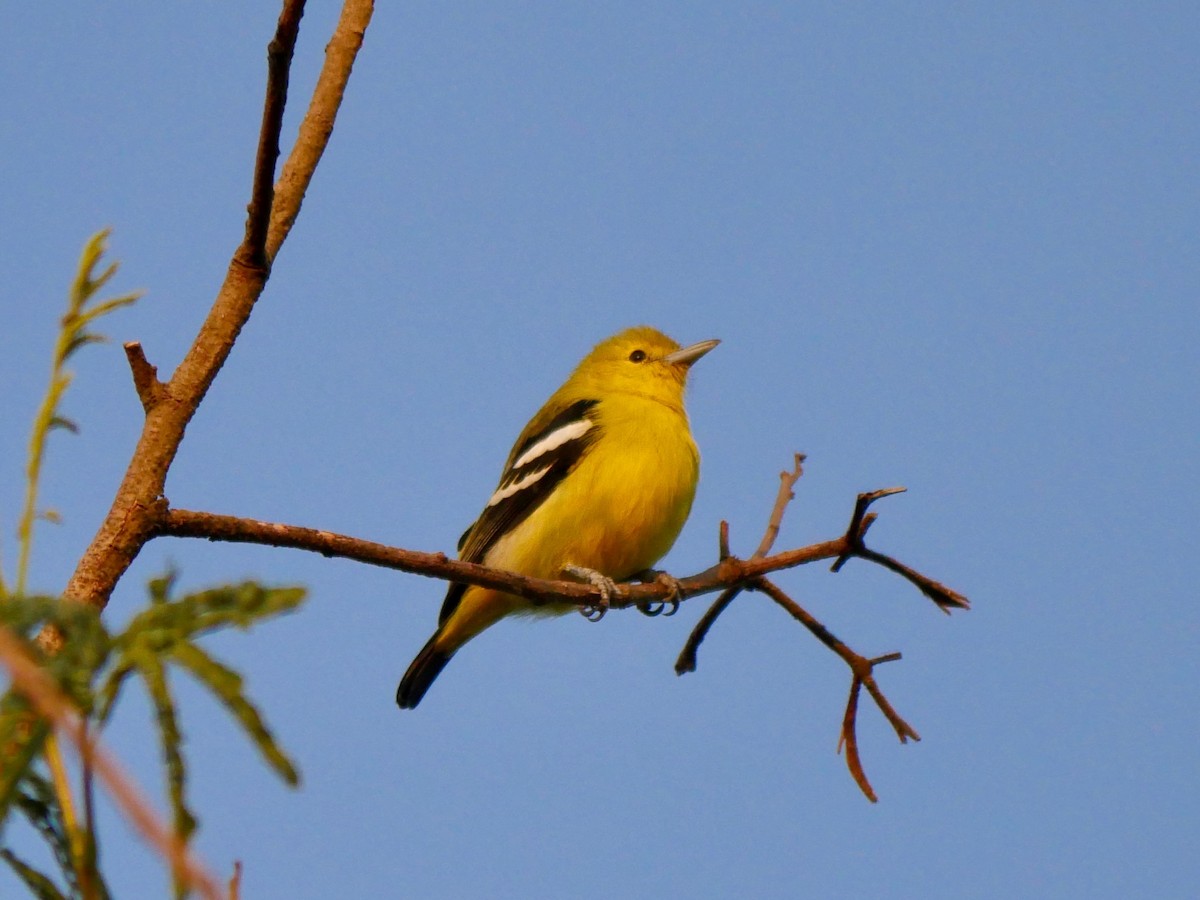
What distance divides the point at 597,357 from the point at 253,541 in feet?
22.3

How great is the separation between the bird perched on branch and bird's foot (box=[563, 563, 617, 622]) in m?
0.03

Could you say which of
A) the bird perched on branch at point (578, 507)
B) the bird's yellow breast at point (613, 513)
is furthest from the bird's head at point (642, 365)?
the bird's yellow breast at point (613, 513)

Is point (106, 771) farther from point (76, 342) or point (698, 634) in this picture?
point (698, 634)

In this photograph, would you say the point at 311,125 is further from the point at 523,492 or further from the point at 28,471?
the point at 523,492

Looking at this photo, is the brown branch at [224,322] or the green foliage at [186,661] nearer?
the green foliage at [186,661]

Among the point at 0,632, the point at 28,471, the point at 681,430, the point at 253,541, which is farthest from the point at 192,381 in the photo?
the point at 681,430

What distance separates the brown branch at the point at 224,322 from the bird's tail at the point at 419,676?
198 inches

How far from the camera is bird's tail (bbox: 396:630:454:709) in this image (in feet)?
26.5

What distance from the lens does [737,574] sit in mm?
4641

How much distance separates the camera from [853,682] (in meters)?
4.26

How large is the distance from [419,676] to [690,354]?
9.79 feet

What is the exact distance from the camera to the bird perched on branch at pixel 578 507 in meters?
7.38

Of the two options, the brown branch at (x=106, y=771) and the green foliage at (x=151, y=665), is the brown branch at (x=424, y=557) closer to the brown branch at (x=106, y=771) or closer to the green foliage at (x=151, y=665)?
the green foliage at (x=151, y=665)

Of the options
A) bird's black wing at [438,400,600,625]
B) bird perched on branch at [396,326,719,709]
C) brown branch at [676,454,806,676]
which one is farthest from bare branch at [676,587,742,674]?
bird's black wing at [438,400,600,625]
